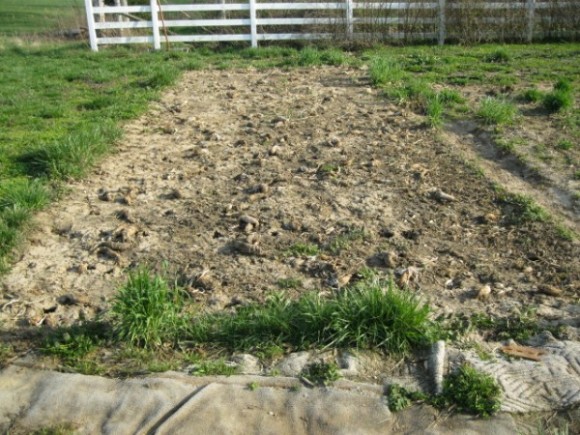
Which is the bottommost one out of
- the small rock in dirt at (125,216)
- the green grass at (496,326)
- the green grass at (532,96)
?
the green grass at (496,326)

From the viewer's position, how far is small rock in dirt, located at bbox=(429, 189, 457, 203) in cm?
581

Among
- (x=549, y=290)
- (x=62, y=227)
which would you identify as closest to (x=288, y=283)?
(x=549, y=290)

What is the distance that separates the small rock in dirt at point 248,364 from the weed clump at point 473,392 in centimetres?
101

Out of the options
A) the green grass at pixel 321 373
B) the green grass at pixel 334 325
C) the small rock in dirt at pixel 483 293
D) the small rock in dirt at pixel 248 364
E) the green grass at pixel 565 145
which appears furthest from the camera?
the green grass at pixel 565 145

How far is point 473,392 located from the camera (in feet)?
11.3

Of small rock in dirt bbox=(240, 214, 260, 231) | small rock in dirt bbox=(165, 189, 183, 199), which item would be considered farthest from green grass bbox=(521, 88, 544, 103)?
small rock in dirt bbox=(165, 189, 183, 199)

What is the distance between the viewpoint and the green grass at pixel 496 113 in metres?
7.81

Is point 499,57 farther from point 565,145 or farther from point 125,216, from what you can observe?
point 125,216

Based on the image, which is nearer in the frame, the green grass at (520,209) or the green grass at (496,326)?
the green grass at (496,326)

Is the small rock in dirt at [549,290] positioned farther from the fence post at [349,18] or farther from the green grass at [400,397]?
the fence post at [349,18]

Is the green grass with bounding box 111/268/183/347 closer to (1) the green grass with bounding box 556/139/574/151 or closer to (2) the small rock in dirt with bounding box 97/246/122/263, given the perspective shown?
(2) the small rock in dirt with bounding box 97/246/122/263

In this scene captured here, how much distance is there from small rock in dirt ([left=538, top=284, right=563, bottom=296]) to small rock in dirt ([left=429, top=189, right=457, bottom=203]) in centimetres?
152

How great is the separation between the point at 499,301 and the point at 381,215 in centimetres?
147

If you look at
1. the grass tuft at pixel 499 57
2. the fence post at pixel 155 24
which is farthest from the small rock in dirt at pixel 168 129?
the fence post at pixel 155 24
